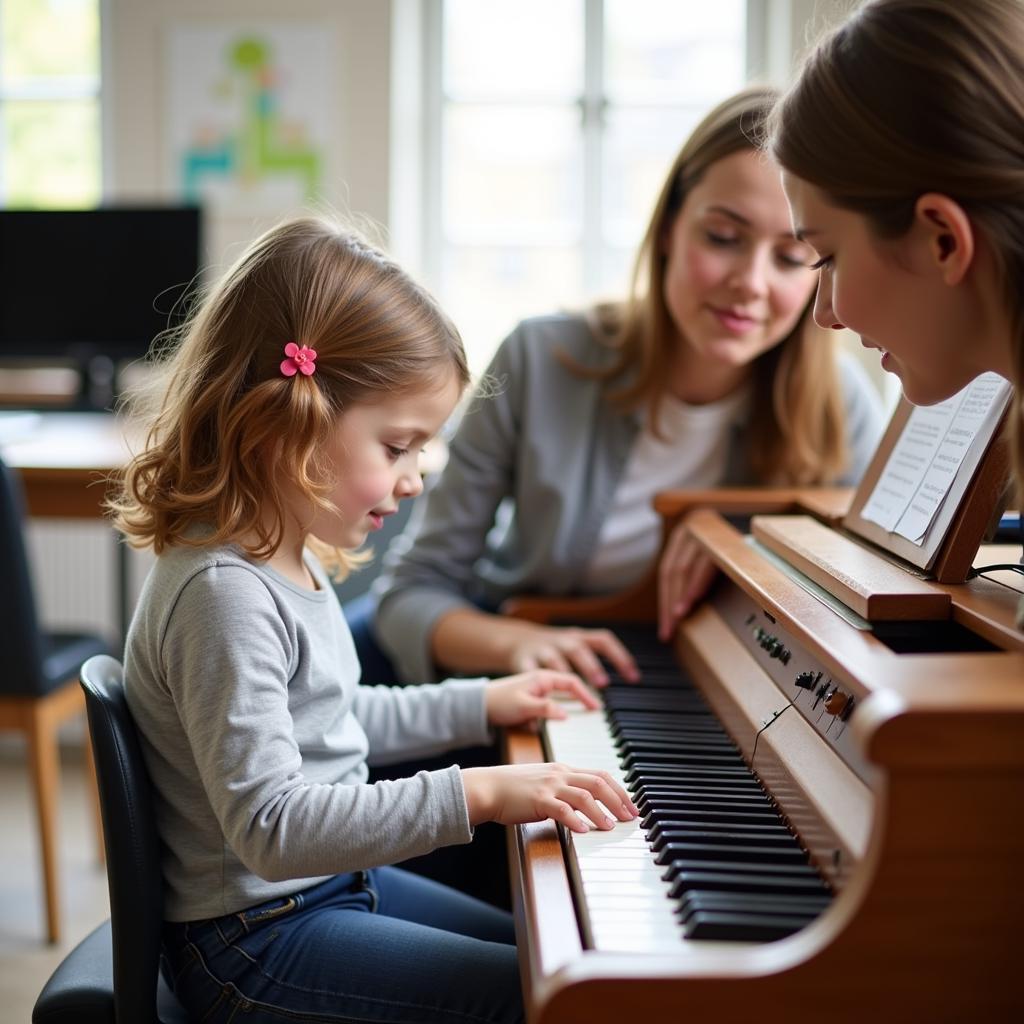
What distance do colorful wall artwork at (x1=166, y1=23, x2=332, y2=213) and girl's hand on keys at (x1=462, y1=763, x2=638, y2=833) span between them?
2.53 metres

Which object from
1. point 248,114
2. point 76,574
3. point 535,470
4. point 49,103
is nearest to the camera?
point 535,470

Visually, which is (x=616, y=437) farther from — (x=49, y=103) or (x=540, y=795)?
(x=49, y=103)

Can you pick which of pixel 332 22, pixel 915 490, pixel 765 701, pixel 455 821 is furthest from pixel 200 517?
pixel 332 22

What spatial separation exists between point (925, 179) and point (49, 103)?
3366 mm

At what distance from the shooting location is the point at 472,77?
362cm

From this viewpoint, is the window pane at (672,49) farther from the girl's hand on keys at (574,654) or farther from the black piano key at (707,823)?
the black piano key at (707,823)

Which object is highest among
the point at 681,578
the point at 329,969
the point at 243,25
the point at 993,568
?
the point at 243,25

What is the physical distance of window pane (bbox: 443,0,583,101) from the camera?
3.57 metres

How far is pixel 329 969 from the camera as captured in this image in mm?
1071

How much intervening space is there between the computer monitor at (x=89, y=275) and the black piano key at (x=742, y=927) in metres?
2.66

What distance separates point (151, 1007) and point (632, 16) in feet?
10.5

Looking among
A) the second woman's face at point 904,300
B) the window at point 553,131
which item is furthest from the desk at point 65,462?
the second woman's face at point 904,300

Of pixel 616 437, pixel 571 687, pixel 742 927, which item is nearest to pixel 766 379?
pixel 616 437

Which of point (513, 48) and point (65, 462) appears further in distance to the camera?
point (513, 48)
